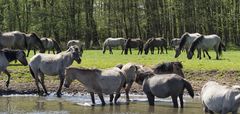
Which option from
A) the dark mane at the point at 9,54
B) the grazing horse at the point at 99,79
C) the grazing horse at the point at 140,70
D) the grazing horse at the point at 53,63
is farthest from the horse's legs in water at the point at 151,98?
the dark mane at the point at 9,54

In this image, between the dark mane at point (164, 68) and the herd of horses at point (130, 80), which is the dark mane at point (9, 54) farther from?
the dark mane at point (164, 68)

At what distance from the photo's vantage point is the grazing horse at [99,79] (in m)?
19.2

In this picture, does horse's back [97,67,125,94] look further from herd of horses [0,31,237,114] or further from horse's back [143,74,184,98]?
horse's back [143,74,184,98]

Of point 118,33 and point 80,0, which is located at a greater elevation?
point 80,0

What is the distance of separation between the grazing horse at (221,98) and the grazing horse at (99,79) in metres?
5.04

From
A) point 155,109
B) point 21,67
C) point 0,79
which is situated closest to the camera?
point 155,109

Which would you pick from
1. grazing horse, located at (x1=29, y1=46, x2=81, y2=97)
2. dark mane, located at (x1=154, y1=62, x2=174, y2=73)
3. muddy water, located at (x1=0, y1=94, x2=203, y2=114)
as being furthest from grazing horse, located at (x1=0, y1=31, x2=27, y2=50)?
dark mane, located at (x1=154, y1=62, x2=174, y2=73)

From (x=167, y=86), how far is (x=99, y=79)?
106 inches

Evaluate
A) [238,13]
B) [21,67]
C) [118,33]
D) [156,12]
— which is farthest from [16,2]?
[21,67]

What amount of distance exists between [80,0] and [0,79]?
53.2 m

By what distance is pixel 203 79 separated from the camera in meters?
26.1

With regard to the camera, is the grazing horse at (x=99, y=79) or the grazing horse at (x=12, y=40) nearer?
the grazing horse at (x=99, y=79)

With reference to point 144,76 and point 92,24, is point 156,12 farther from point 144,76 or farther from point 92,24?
point 144,76

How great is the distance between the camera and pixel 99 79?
1923 centimetres
